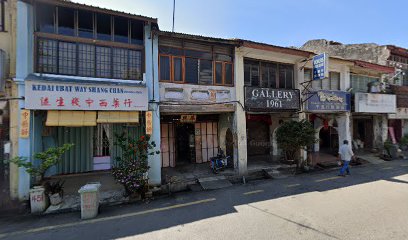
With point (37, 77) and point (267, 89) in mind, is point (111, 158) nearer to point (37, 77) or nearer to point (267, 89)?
point (37, 77)

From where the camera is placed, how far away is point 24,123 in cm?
710

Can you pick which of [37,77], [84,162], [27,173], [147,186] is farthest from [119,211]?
[37,77]

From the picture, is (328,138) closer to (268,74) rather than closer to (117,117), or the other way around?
(268,74)

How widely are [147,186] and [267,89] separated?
7654mm

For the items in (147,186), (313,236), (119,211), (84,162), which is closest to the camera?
(313,236)

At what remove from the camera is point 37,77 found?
733cm

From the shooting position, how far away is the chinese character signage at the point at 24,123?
7070 millimetres

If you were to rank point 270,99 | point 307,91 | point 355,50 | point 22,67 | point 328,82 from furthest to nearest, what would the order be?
point 355,50, point 328,82, point 307,91, point 270,99, point 22,67

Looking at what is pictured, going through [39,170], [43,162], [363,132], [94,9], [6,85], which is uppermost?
[94,9]

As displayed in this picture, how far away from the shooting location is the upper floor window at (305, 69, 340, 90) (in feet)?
42.4

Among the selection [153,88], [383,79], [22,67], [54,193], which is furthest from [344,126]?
[22,67]

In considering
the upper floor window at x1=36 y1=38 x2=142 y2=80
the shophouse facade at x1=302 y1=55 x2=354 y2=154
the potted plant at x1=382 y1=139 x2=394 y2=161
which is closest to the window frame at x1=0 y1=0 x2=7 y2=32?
the upper floor window at x1=36 y1=38 x2=142 y2=80

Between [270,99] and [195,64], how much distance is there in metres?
4.45

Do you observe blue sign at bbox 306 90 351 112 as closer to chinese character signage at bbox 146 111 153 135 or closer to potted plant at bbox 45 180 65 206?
chinese character signage at bbox 146 111 153 135
